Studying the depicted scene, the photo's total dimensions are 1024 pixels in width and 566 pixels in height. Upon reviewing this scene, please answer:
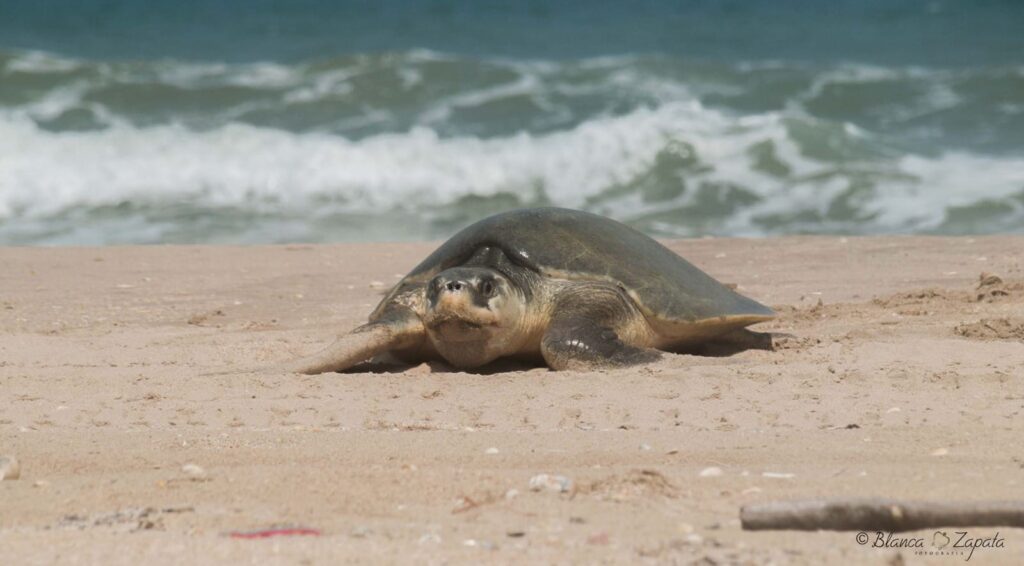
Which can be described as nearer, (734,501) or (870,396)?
(734,501)

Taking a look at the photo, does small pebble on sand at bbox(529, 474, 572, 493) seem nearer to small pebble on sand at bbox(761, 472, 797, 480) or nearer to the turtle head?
small pebble on sand at bbox(761, 472, 797, 480)

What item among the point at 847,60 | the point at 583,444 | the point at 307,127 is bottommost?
the point at 583,444

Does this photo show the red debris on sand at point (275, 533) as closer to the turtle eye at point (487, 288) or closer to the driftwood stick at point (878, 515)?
the driftwood stick at point (878, 515)

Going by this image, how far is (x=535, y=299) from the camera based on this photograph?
6305 mm

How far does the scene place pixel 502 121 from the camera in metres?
18.0

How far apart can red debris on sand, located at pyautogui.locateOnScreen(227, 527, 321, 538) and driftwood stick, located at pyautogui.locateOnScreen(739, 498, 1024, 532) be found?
0.99 m

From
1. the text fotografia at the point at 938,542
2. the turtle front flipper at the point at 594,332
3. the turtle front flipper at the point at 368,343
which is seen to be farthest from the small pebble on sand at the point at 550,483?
the turtle front flipper at the point at 368,343

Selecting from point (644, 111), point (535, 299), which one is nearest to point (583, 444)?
point (535, 299)

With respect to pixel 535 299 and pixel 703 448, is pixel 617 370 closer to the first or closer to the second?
pixel 535 299

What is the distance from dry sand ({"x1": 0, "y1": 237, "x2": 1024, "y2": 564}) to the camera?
3086 mm

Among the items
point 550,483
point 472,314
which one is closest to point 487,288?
point 472,314

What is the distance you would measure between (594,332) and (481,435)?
1600 millimetres

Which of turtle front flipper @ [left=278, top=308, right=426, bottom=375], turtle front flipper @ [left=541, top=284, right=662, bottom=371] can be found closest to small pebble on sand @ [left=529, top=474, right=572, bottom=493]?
turtle front flipper @ [left=541, top=284, right=662, bottom=371]

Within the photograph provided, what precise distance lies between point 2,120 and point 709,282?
1291 centimetres
